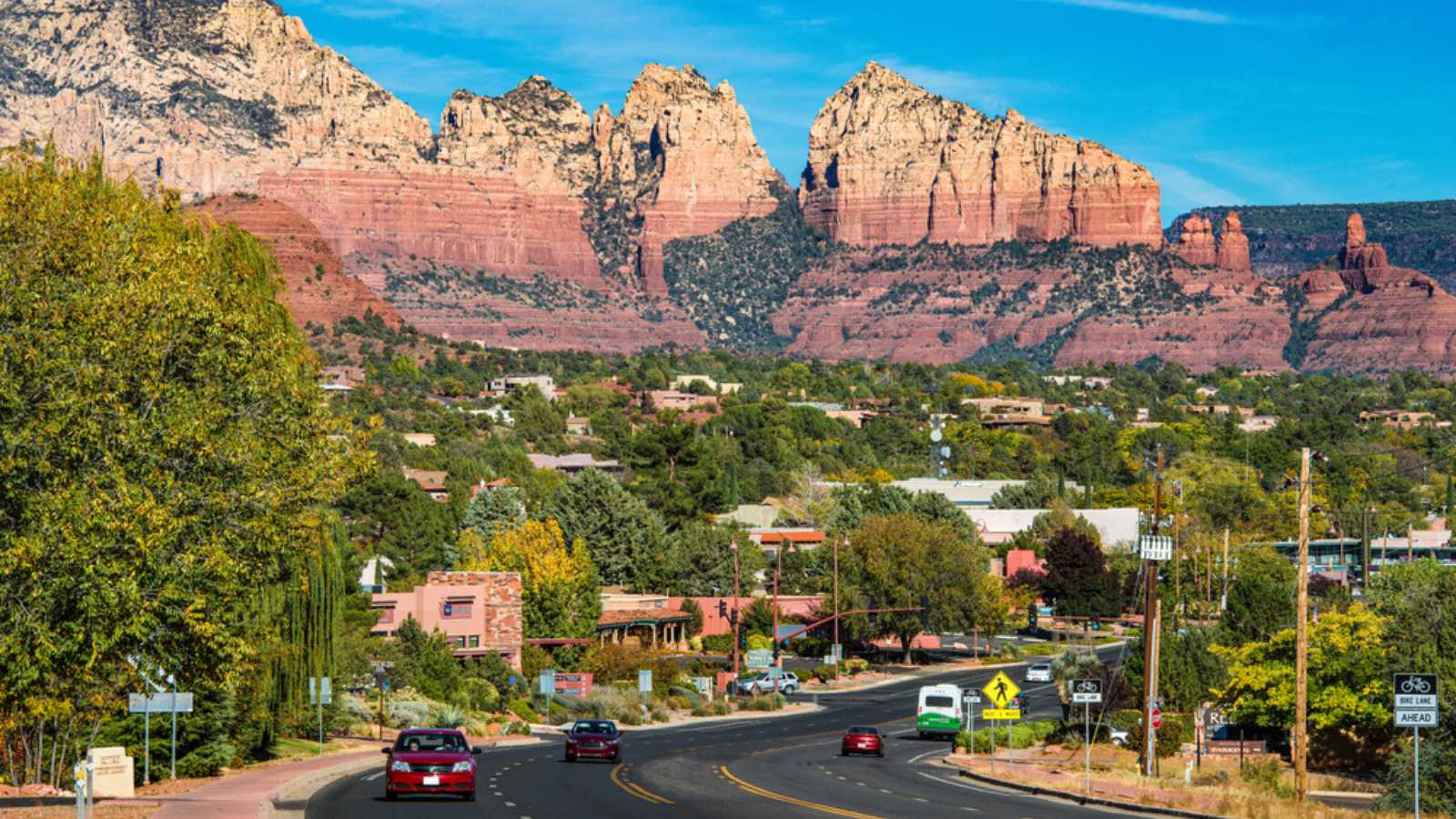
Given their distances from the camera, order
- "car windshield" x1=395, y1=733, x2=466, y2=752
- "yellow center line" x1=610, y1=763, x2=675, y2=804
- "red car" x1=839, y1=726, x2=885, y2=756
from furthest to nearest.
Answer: "red car" x1=839, y1=726, x2=885, y2=756 → "yellow center line" x1=610, y1=763, x2=675, y2=804 → "car windshield" x1=395, y1=733, x2=466, y2=752

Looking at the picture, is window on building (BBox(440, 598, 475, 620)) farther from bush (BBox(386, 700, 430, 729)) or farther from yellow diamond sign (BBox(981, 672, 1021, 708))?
yellow diamond sign (BBox(981, 672, 1021, 708))

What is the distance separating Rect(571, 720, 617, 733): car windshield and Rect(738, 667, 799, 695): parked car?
39759 mm

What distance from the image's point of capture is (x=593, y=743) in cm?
5244

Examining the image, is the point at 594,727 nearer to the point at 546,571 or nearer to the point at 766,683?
the point at 766,683

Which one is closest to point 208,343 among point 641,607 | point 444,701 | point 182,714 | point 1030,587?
point 182,714

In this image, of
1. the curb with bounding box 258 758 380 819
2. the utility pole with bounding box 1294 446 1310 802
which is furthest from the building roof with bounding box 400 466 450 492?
the utility pole with bounding box 1294 446 1310 802

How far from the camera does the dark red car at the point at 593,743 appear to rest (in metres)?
52.4

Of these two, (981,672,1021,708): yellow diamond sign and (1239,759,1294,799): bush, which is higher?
(981,672,1021,708): yellow diamond sign

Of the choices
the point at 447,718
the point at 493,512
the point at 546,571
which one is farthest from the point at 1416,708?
the point at 493,512

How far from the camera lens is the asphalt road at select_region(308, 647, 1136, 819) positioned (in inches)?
1467

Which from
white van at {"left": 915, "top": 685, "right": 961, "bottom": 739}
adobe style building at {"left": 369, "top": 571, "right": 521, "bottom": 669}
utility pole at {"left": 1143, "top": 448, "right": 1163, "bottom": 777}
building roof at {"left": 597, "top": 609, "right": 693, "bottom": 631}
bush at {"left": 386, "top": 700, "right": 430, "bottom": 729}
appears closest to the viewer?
utility pole at {"left": 1143, "top": 448, "right": 1163, "bottom": 777}

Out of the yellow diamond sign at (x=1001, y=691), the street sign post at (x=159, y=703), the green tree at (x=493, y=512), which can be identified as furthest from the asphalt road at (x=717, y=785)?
the green tree at (x=493, y=512)

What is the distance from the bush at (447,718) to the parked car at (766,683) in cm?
2564

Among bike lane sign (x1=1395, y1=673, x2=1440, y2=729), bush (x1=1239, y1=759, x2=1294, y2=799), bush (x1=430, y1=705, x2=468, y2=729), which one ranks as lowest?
bush (x1=430, y1=705, x2=468, y2=729)
